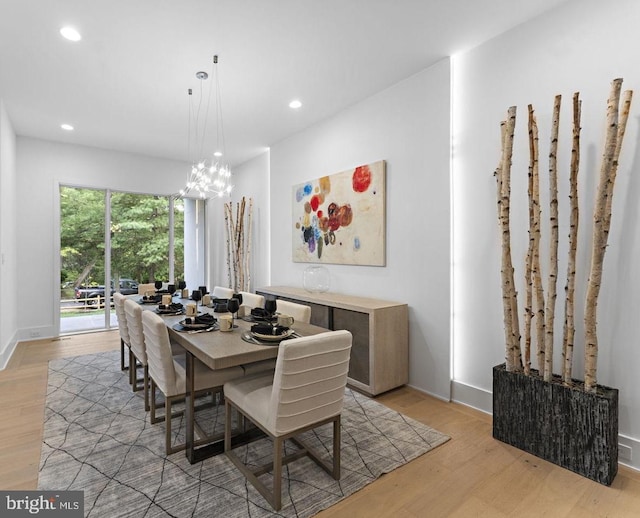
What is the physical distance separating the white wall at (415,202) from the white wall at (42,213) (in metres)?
4.16

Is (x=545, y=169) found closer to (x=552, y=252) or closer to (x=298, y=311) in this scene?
(x=552, y=252)

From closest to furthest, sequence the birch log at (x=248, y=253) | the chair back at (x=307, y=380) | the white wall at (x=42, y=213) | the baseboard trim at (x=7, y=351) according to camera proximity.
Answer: the chair back at (x=307, y=380)
the baseboard trim at (x=7, y=351)
the white wall at (x=42, y=213)
the birch log at (x=248, y=253)

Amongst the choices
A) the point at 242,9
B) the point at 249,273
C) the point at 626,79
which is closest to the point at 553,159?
Result: the point at 626,79

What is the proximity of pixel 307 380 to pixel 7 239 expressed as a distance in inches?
181

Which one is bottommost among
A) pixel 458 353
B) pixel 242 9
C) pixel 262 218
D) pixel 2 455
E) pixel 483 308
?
pixel 2 455

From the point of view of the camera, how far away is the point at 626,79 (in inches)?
83.0

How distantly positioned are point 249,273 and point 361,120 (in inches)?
126

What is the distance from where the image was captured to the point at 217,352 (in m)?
1.81

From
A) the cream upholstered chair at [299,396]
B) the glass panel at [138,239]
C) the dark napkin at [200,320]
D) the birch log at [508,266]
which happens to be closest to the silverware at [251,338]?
the cream upholstered chair at [299,396]

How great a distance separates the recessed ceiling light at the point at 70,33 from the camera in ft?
8.56

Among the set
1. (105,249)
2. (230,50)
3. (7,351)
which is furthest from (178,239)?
(230,50)

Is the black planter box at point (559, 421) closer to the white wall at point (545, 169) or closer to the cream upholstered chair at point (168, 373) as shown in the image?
the white wall at point (545, 169)

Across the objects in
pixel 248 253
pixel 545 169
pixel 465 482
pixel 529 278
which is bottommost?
pixel 465 482

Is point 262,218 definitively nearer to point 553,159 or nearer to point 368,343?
point 368,343
